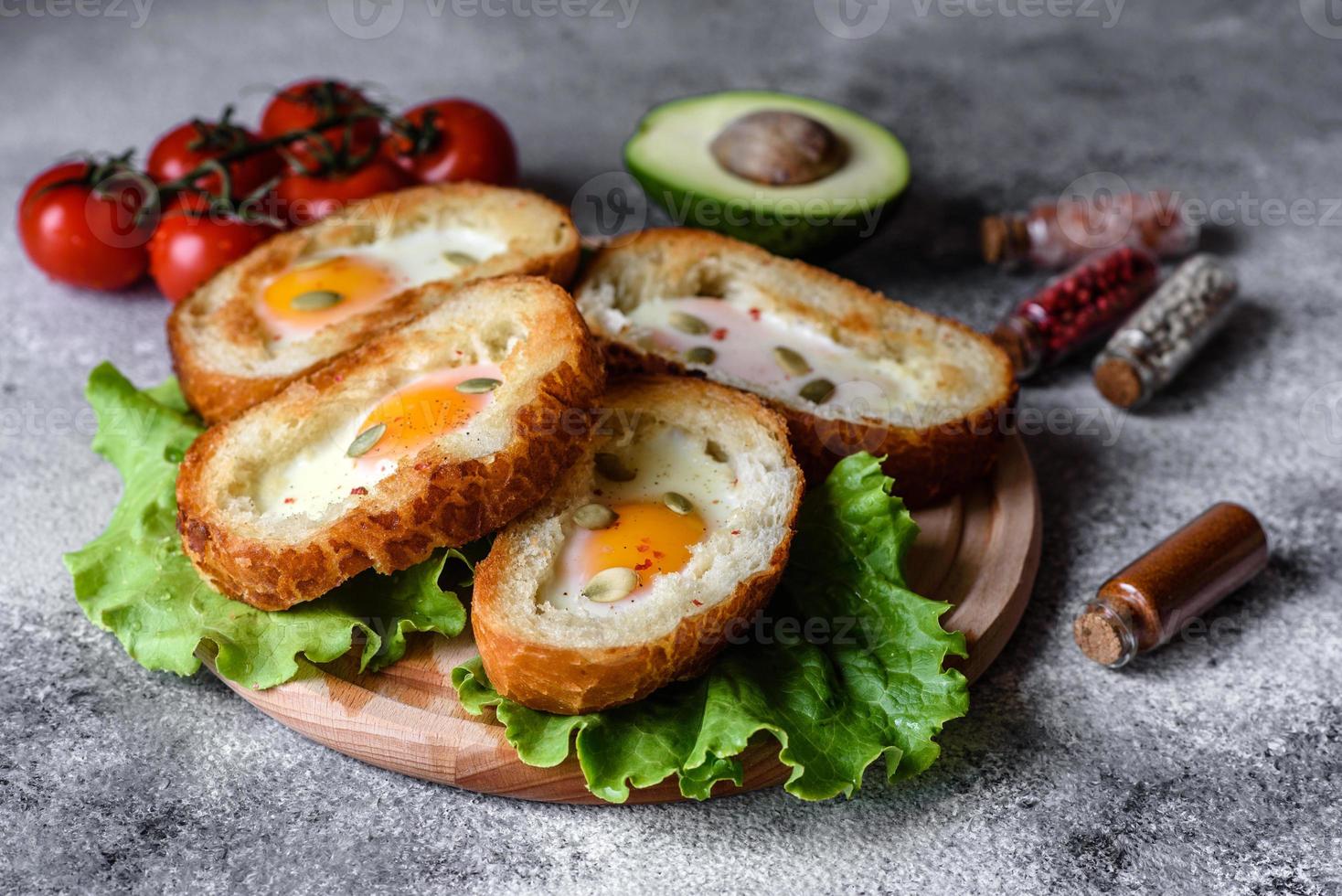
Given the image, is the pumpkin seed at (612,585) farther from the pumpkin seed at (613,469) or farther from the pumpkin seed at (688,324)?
the pumpkin seed at (688,324)

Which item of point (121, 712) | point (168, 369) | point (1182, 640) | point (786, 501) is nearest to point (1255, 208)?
point (1182, 640)

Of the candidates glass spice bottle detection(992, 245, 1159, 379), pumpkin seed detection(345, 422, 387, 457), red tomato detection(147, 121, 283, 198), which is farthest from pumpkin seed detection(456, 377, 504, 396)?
red tomato detection(147, 121, 283, 198)

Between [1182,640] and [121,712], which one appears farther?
[1182,640]

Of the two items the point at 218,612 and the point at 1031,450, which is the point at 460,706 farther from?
the point at 1031,450

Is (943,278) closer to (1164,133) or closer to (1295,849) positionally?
(1164,133)

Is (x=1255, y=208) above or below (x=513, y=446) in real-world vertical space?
below

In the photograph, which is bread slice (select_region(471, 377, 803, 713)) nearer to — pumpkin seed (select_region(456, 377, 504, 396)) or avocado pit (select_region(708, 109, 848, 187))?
pumpkin seed (select_region(456, 377, 504, 396))
